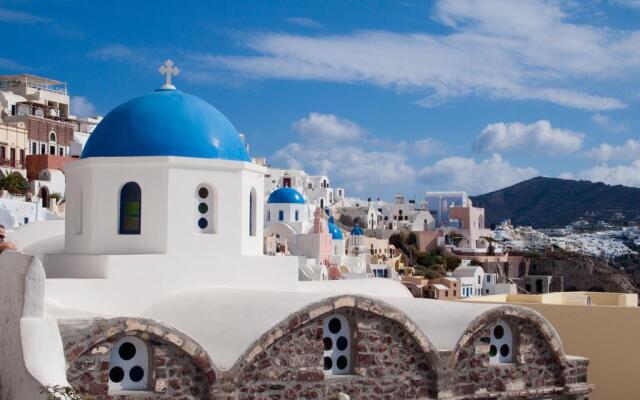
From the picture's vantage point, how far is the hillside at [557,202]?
463ft

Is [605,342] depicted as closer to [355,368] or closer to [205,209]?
[355,368]

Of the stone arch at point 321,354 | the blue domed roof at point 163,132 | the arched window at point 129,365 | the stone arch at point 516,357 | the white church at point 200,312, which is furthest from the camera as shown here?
the blue domed roof at point 163,132

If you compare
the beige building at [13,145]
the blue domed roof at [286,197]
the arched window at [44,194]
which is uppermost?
the beige building at [13,145]

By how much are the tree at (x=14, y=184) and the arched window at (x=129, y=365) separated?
102 ft

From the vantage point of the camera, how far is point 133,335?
843 centimetres

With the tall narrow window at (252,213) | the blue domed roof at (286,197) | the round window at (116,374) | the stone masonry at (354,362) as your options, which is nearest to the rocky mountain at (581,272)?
the blue domed roof at (286,197)

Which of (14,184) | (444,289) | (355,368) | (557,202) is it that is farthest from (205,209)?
(557,202)

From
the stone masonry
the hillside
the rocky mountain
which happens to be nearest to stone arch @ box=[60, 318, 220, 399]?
the stone masonry

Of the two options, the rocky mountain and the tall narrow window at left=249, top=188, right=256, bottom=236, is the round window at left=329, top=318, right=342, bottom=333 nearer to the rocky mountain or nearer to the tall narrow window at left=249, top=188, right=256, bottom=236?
the tall narrow window at left=249, top=188, right=256, bottom=236

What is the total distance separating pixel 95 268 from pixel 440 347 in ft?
14.0

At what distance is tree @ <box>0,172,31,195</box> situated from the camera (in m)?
37.6

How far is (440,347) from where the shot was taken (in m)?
10.3

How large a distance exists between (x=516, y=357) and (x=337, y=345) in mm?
2560

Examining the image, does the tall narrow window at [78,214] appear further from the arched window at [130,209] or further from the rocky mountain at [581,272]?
the rocky mountain at [581,272]
